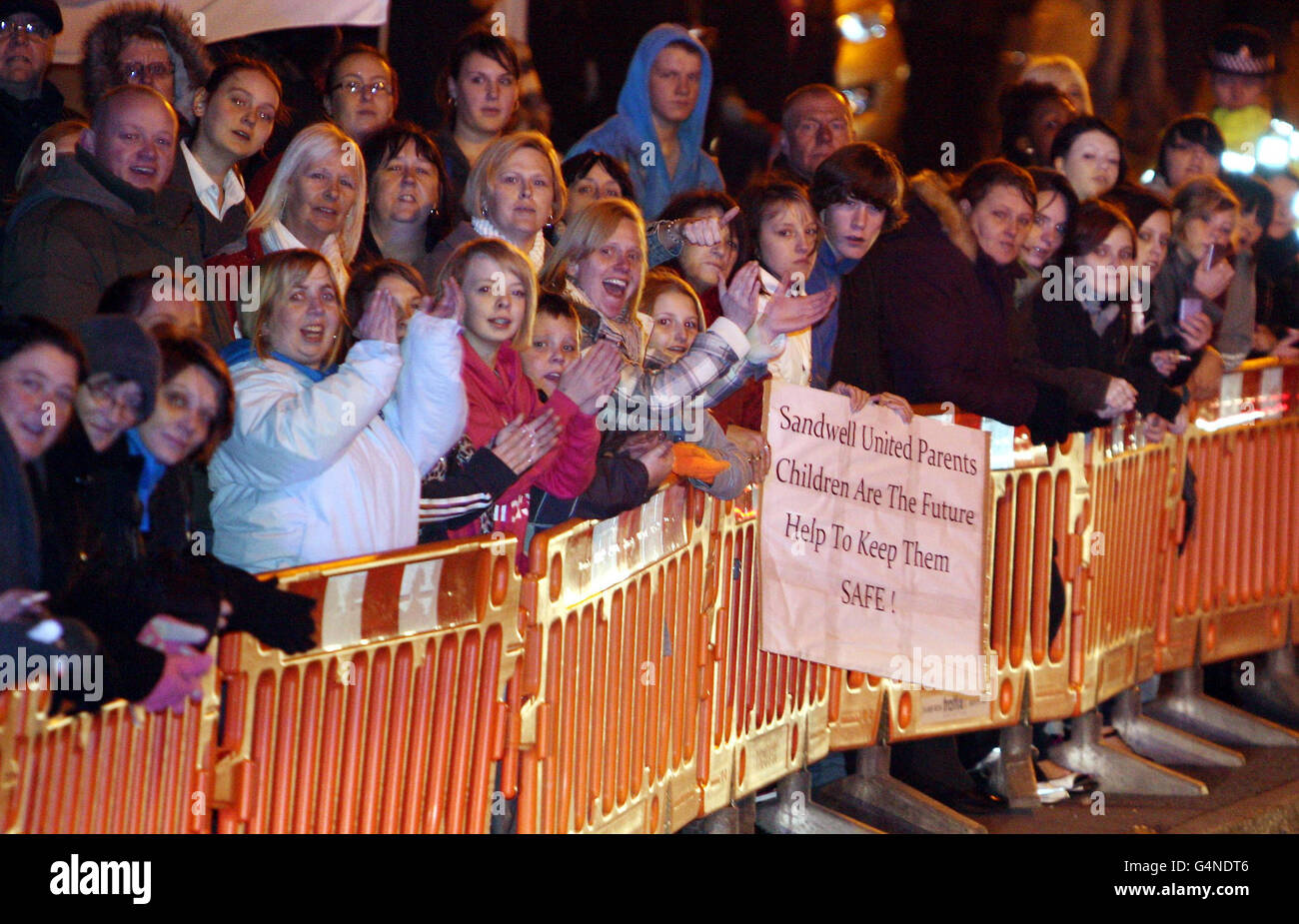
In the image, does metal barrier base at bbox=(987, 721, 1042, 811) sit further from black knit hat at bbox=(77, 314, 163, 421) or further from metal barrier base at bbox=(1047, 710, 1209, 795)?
black knit hat at bbox=(77, 314, 163, 421)

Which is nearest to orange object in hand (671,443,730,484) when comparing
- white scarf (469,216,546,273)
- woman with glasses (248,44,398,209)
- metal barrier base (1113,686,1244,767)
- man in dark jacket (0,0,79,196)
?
white scarf (469,216,546,273)

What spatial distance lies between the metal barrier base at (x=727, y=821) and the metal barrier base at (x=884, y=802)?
0.73 meters

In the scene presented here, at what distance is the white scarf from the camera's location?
6.92m

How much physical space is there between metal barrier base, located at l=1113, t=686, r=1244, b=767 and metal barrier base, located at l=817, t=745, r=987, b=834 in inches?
63.0

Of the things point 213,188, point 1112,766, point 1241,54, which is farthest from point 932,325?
point 1241,54

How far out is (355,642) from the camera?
16.0 feet

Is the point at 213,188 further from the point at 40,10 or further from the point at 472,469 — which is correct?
the point at 472,469

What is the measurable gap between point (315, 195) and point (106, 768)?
8.42 feet

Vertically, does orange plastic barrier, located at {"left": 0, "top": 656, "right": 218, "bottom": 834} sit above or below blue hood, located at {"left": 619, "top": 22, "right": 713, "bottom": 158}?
below

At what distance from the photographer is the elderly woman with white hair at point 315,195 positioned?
6.33 m

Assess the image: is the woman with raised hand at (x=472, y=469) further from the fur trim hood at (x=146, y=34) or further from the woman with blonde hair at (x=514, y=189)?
the fur trim hood at (x=146, y=34)

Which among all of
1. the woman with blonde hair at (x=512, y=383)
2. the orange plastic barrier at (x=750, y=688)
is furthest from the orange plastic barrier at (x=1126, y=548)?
the woman with blonde hair at (x=512, y=383)

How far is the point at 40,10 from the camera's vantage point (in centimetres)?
681
